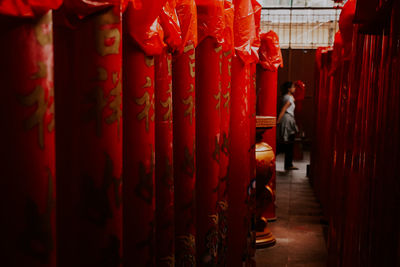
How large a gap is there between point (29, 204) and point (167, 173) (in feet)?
→ 2.77

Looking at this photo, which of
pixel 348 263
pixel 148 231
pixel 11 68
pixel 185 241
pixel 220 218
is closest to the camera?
pixel 11 68

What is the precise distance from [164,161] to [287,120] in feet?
22.5

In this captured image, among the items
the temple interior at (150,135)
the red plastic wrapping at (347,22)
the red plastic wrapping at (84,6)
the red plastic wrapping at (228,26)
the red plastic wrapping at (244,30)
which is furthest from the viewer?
A: the red plastic wrapping at (244,30)

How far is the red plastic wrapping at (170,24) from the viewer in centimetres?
161

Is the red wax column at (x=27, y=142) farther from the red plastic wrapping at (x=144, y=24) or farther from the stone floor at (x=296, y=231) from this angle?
the stone floor at (x=296, y=231)

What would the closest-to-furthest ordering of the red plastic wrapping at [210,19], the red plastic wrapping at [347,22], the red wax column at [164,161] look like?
1. the red wax column at [164,161]
2. the red plastic wrapping at [210,19]
3. the red plastic wrapping at [347,22]

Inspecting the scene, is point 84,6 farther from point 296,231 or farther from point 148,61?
point 296,231

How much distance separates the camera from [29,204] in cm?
100

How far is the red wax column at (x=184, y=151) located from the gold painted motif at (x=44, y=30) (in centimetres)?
98

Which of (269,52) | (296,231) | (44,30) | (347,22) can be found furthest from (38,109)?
(296,231)

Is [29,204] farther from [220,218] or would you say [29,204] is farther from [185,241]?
[220,218]

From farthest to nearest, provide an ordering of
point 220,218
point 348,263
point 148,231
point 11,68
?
1. point 220,218
2. point 348,263
3. point 148,231
4. point 11,68

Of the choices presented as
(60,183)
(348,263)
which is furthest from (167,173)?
(348,263)

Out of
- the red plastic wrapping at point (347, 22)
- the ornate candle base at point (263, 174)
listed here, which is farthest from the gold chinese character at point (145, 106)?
the ornate candle base at point (263, 174)
